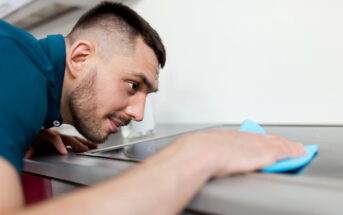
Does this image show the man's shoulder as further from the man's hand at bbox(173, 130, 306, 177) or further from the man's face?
the man's hand at bbox(173, 130, 306, 177)

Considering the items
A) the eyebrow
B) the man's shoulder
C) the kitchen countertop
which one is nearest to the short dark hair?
the eyebrow

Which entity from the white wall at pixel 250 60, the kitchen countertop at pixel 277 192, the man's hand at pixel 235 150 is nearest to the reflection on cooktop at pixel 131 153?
the kitchen countertop at pixel 277 192

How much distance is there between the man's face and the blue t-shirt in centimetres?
15

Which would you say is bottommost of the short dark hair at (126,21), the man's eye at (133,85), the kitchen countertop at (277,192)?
the kitchen countertop at (277,192)

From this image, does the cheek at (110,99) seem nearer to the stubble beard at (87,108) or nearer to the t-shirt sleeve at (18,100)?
the stubble beard at (87,108)

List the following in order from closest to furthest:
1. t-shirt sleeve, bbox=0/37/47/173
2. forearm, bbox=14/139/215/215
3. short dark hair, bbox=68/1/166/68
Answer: forearm, bbox=14/139/215/215 → t-shirt sleeve, bbox=0/37/47/173 → short dark hair, bbox=68/1/166/68

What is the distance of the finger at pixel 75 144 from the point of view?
746mm

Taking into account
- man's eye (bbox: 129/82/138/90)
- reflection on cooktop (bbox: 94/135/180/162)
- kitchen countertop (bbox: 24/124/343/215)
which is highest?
man's eye (bbox: 129/82/138/90)

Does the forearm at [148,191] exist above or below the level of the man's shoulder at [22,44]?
below

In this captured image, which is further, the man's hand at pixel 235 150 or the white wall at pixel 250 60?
the white wall at pixel 250 60

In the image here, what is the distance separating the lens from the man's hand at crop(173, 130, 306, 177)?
36cm

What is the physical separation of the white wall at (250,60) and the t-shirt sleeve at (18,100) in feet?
2.25

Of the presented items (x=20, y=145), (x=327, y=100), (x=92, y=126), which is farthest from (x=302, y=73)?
(x=20, y=145)

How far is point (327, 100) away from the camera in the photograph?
83 cm
